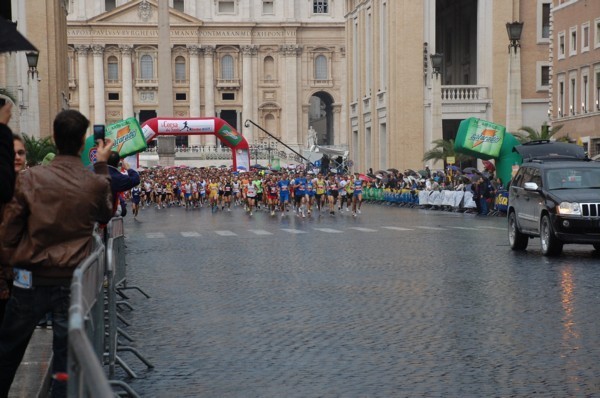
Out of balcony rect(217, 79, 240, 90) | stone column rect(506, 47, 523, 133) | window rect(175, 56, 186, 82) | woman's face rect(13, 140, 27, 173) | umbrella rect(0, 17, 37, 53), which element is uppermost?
window rect(175, 56, 186, 82)

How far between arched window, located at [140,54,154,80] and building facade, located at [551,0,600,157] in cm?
7901

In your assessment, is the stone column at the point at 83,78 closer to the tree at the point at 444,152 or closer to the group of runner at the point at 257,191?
the group of runner at the point at 257,191

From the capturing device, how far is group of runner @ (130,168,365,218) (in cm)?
4634

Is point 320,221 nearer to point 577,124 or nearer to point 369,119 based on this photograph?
point 577,124

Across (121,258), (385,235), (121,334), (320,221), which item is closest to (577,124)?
(320,221)

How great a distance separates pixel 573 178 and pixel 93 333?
50.0 ft

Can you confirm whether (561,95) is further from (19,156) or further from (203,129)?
(19,156)

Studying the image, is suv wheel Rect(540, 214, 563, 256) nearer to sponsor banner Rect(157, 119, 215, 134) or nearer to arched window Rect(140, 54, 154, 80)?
sponsor banner Rect(157, 119, 215, 134)

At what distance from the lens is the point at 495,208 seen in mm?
42031

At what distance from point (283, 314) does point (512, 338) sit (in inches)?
111

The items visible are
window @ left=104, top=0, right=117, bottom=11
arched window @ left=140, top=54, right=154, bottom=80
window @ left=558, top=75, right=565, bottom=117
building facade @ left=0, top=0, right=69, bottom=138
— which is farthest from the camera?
window @ left=104, top=0, right=117, bottom=11

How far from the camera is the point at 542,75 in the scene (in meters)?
65.1

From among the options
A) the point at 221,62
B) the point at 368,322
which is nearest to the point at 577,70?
the point at 368,322

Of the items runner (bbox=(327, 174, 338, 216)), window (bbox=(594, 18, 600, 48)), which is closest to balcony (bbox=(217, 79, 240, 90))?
runner (bbox=(327, 174, 338, 216))
